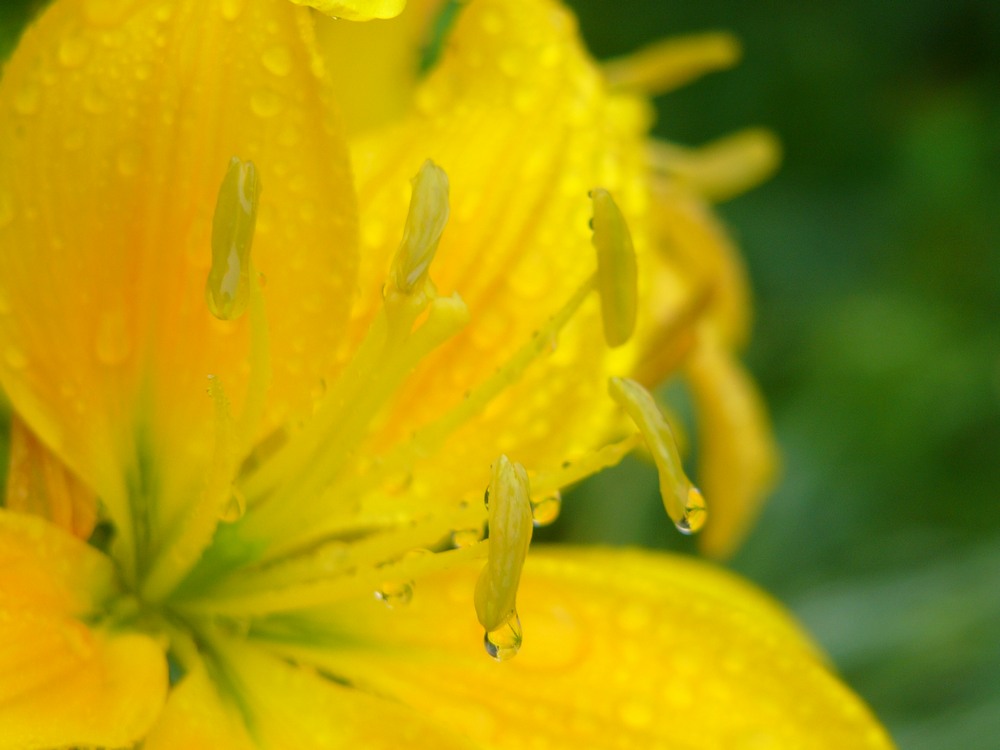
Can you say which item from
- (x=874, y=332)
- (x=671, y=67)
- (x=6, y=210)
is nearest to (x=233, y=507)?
(x=6, y=210)

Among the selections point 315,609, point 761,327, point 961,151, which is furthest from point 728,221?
point 315,609

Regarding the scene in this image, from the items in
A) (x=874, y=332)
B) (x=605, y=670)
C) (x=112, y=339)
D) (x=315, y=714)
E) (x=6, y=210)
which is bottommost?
(x=874, y=332)

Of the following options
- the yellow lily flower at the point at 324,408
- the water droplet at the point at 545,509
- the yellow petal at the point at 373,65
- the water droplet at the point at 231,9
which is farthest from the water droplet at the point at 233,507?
the yellow petal at the point at 373,65

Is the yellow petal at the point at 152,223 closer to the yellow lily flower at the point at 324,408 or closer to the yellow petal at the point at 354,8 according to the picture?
the yellow lily flower at the point at 324,408

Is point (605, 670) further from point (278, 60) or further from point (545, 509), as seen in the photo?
point (278, 60)

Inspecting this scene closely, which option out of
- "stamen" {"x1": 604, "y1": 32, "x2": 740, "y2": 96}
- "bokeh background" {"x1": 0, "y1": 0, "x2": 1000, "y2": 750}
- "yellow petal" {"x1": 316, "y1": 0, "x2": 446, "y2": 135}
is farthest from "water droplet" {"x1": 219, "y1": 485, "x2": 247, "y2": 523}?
"bokeh background" {"x1": 0, "y1": 0, "x2": 1000, "y2": 750}

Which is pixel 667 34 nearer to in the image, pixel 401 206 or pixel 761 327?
pixel 761 327
